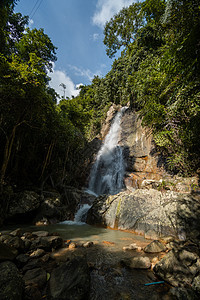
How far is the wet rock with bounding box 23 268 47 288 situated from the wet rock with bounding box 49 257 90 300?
204 mm

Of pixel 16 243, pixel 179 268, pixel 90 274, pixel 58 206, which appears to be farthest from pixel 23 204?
pixel 179 268

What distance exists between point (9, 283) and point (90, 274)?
141cm

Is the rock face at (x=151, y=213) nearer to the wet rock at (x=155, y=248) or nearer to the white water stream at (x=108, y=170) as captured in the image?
the wet rock at (x=155, y=248)

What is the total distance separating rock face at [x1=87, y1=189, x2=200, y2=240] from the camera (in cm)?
452

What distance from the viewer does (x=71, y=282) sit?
1.73m

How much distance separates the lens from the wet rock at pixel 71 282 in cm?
161

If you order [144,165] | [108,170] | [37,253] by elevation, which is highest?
[144,165]

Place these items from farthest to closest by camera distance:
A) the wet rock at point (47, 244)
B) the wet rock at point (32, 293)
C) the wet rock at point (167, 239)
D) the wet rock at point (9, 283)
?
1. the wet rock at point (167, 239)
2. the wet rock at point (47, 244)
3. the wet rock at point (32, 293)
4. the wet rock at point (9, 283)

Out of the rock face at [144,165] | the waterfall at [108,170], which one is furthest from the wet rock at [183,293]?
the waterfall at [108,170]

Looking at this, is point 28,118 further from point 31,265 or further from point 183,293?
point 183,293

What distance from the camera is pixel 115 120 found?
18234mm

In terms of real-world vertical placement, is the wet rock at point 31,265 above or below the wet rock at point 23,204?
below

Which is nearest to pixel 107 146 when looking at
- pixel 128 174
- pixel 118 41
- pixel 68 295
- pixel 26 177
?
pixel 128 174

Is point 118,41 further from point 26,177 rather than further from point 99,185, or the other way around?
point 26,177
